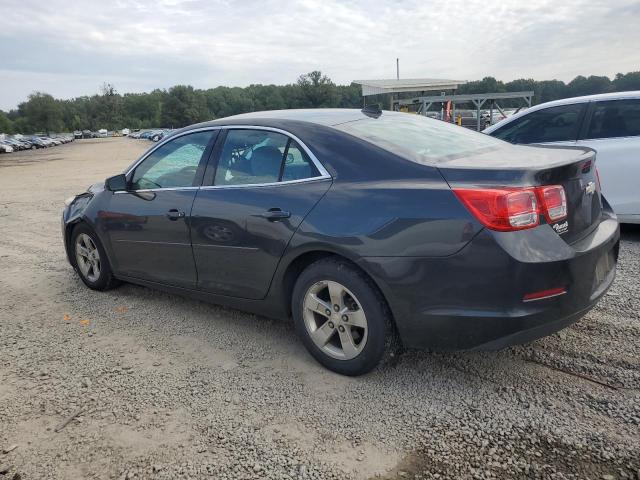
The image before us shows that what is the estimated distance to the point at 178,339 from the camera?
376 cm

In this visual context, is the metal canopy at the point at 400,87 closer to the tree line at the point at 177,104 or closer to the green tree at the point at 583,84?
the green tree at the point at 583,84

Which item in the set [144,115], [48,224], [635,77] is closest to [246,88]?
[144,115]

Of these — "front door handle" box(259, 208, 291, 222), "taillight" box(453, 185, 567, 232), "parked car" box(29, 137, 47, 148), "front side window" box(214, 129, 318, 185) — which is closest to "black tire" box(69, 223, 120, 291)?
"front side window" box(214, 129, 318, 185)

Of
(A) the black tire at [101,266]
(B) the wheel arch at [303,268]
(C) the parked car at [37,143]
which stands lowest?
(C) the parked car at [37,143]

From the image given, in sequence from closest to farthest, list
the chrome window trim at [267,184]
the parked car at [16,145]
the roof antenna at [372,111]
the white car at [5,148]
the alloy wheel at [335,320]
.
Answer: the alloy wheel at [335,320] < the chrome window trim at [267,184] < the roof antenna at [372,111] < the white car at [5,148] < the parked car at [16,145]

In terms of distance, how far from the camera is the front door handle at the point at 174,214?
3750mm

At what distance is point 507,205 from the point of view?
2451 mm

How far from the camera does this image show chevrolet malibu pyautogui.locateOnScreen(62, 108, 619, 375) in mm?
2500

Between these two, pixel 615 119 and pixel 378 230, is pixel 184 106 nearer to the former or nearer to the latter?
pixel 615 119

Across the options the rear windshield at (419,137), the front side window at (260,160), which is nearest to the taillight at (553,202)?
the rear windshield at (419,137)

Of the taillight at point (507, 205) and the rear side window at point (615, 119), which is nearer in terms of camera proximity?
the taillight at point (507, 205)

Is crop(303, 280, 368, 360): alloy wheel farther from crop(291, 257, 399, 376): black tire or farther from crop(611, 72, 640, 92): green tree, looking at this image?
crop(611, 72, 640, 92): green tree

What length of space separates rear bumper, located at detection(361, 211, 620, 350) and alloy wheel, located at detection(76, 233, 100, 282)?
3.09 m

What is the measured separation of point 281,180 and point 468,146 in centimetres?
123
